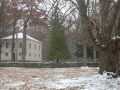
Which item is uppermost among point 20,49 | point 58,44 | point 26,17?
point 26,17

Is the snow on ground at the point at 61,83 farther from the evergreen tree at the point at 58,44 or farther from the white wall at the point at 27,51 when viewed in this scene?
the white wall at the point at 27,51

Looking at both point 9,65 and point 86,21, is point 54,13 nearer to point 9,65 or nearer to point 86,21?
point 9,65

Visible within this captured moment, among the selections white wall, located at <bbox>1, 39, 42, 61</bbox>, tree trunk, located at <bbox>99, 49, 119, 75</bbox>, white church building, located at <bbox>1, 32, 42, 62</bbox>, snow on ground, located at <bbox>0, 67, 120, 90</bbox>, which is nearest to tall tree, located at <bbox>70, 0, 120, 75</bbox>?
tree trunk, located at <bbox>99, 49, 119, 75</bbox>

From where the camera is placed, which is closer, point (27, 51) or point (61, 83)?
point (61, 83)

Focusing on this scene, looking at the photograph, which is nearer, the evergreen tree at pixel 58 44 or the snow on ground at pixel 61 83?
the snow on ground at pixel 61 83

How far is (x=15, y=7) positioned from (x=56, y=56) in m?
9.70

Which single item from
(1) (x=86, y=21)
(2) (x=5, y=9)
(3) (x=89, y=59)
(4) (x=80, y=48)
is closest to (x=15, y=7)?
(2) (x=5, y=9)

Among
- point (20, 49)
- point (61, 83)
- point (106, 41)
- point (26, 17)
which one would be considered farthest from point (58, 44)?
point (20, 49)

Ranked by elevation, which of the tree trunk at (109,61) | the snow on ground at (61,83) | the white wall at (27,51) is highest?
the white wall at (27,51)

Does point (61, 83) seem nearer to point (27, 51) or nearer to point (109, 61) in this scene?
point (109, 61)

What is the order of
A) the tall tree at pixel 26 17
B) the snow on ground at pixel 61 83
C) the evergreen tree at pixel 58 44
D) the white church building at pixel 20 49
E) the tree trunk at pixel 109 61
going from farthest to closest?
1. the white church building at pixel 20 49
2. the tall tree at pixel 26 17
3. the evergreen tree at pixel 58 44
4. the tree trunk at pixel 109 61
5. the snow on ground at pixel 61 83

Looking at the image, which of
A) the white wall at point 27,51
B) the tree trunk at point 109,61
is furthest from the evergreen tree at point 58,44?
the white wall at point 27,51

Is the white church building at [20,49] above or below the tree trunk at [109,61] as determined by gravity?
above

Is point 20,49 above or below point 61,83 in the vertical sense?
above
